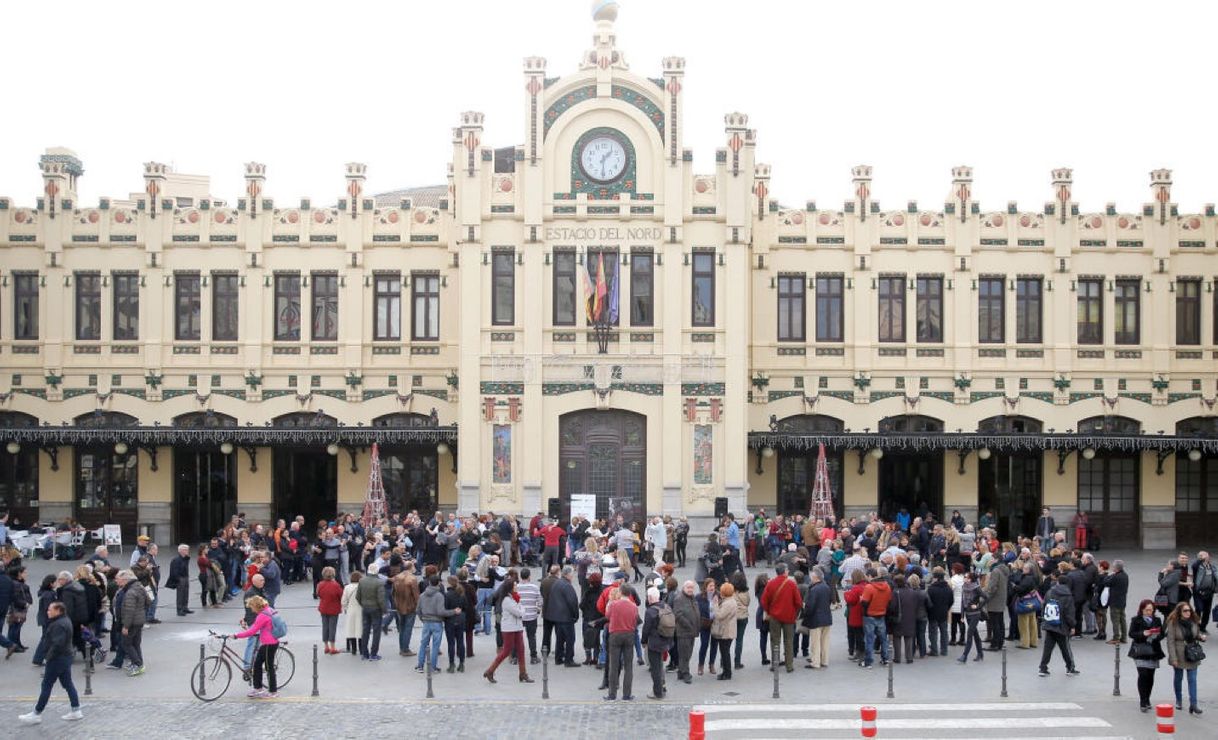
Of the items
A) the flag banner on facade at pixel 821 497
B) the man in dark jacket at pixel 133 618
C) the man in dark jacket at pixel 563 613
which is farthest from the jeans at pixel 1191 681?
the man in dark jacket at pixel 133 618

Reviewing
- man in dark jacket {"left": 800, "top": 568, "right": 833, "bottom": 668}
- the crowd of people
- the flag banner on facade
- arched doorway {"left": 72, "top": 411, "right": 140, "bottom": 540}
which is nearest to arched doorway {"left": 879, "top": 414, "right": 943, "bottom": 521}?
the flag banner on facade

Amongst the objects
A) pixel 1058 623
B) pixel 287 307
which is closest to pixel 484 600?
pixel 1058 623

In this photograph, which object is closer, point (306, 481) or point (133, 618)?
point (133, 618)

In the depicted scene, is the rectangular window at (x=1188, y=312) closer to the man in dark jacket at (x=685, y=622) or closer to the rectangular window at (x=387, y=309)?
the rectangular window at (x=387, y=309)

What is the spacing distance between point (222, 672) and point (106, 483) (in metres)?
20.8

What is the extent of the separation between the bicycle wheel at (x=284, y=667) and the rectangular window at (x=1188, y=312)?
29.4 meters

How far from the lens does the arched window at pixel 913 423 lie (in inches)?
1494

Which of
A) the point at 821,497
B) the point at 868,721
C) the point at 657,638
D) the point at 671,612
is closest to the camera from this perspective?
the point at 868,721

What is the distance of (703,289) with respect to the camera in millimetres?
35094

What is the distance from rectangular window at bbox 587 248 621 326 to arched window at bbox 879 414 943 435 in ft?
30.8

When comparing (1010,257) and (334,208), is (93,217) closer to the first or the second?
(334,208)

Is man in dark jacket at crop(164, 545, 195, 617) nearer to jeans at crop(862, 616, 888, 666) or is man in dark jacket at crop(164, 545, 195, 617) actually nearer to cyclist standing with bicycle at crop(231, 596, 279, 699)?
cyclist standing with bicycle at crop(231, 596, 279, 699)

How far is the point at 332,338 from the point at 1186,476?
2644cm

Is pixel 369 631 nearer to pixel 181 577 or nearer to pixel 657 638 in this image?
pixel 657 638
